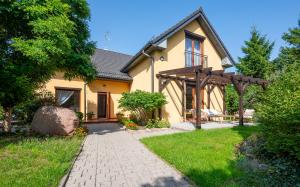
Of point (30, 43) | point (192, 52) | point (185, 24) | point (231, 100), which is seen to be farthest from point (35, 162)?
point (231, 100)

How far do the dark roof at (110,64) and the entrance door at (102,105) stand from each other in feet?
5.40

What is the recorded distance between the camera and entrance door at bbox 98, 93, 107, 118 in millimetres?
17748

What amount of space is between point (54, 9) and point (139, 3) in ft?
25.3

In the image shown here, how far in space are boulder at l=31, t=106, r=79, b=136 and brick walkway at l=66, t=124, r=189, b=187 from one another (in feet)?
6.79

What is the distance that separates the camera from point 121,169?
5.80 meters

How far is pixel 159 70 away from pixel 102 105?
559 cm

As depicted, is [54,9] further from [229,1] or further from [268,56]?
[268,56]

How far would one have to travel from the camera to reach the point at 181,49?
1641cm

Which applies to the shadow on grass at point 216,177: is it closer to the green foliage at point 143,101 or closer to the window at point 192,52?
the green foliage at point 143,101

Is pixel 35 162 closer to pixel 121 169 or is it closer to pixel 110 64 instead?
pixel 121 169

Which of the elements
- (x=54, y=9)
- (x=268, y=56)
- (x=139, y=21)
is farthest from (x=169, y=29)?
(x=268, y=56)

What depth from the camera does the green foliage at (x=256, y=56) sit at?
86.5ft

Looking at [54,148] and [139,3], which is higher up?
[139,3]

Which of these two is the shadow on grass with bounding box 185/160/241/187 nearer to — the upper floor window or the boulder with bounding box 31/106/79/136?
the boulder with bounding box 31/106/79/136
